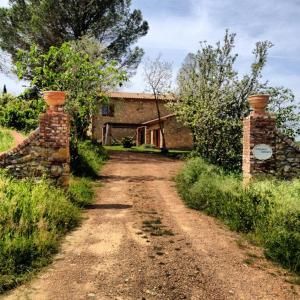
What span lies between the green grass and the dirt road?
24.8 feet

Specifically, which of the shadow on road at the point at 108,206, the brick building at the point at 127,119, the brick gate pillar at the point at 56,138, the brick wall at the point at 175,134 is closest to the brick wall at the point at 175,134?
the brick wall at the point at 175,134

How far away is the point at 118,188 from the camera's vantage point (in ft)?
45.2

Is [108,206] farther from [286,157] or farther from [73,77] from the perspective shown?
[73,77]

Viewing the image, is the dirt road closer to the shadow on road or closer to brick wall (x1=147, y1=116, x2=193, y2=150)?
the shadow on road

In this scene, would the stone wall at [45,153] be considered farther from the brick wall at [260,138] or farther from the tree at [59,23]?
the tree at [59,23]

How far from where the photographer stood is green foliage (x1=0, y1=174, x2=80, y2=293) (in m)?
6.16

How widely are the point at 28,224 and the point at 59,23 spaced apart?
21419 millimetres

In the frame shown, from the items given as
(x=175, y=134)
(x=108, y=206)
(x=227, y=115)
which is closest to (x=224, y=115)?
(x=227, y=115)

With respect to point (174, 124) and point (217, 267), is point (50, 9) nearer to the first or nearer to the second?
point (174, 124)

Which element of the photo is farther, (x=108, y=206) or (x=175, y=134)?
(x=175, y=134)

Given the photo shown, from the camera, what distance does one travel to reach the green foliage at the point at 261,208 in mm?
6961

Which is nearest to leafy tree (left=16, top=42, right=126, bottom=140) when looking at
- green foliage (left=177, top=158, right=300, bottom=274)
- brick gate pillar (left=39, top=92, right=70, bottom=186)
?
brick gate pillar (left=39, top=92, right=70, bottom=186)

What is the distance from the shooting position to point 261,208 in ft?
27.7

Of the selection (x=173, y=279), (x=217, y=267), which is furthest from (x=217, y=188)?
(x=173, y=279)
